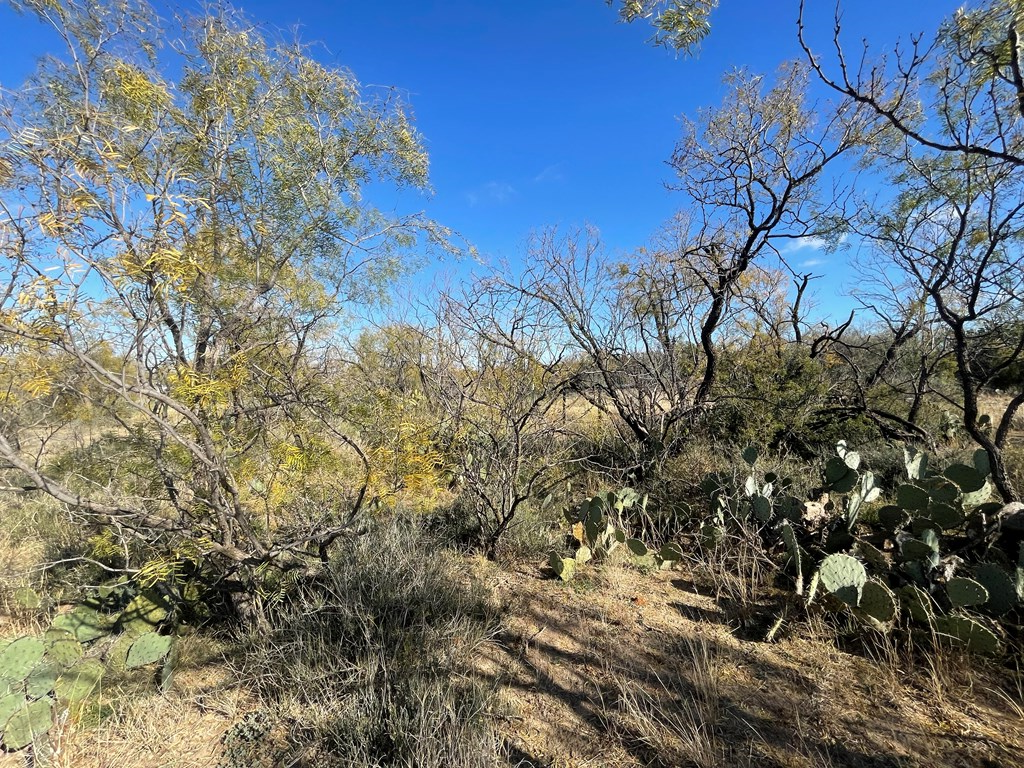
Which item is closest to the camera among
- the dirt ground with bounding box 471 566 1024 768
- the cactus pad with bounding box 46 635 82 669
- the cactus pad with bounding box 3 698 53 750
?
the dirt ground with bounding box 471 566 1024 768

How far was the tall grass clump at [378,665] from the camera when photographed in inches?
77.3

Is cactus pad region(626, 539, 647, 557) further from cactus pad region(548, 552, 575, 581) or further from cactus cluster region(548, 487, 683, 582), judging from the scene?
cactus pad region(548, 552, 575, 581)

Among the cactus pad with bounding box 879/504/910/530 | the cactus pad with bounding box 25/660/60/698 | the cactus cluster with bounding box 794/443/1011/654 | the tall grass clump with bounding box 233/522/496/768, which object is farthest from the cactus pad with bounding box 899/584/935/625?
the cactus pad with bounding box 25/660/60/698

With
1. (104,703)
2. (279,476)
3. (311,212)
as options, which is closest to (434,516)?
(279,476)

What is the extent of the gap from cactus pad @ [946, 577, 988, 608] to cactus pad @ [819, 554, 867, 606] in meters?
0.40

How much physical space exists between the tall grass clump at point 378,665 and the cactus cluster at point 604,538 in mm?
936

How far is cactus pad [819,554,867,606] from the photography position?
2.51 m

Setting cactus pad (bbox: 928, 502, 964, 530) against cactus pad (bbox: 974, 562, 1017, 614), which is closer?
Answer: cactus pad (bbox: 974, 562, 1017, 614)

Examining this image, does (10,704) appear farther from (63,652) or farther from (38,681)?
(63,652)

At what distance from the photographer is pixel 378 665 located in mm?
2436

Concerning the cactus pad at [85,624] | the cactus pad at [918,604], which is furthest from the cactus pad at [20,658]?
the cactus pad at [918,604]

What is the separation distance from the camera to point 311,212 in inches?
153

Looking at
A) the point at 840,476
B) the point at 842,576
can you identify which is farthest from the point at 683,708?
the point at 840,476

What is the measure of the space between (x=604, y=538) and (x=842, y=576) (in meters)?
1.90
